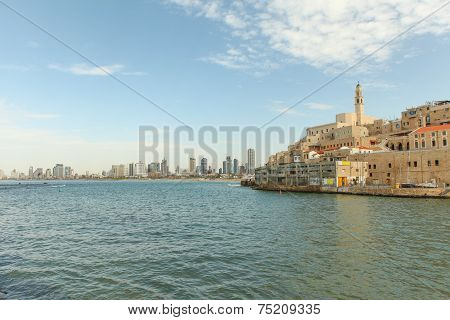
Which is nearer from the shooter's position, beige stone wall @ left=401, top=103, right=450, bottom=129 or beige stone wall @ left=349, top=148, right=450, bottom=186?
beige stone wall @ left=349, top=148, right=450, bottom=186

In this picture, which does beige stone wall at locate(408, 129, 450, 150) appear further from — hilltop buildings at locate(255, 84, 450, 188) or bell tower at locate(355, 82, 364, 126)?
bell tower at locate(355, 82, 364, 126)

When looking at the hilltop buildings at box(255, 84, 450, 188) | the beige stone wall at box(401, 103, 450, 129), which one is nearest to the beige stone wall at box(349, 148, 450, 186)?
the hilltop buildings at box(255, 84, 450, 188)

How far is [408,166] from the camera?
205 feet

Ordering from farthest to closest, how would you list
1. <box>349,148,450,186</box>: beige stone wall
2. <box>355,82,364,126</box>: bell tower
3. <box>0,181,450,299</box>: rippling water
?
<box>355,82,364,126</box>: bell tower → <box>349,148,450,186</box>: beige stone wall → <box>0,181,450,299</box>: rippling water

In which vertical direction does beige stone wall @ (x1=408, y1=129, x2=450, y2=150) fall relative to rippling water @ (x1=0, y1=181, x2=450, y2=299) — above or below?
above

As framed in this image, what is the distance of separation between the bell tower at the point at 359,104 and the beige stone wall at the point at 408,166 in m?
33.0

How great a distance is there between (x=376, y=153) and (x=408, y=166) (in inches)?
314

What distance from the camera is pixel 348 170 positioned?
68.6 meters

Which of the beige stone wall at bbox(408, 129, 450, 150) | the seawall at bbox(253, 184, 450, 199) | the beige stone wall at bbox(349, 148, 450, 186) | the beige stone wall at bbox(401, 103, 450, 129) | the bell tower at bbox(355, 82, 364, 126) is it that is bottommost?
the seawall at bbox(253, 184, 450, 199)

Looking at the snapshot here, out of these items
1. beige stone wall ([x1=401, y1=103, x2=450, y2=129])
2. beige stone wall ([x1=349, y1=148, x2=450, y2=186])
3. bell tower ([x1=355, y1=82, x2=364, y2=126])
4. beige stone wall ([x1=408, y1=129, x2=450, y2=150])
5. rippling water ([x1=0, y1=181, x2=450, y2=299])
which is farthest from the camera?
bell tower ([x1=355, y1=82, x2=364, y2=126])

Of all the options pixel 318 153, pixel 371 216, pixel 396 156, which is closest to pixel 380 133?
pixel 318 153

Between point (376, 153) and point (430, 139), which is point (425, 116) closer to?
point (430, 139)

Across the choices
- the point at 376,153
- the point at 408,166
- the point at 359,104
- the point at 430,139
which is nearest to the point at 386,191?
the point at 408,166

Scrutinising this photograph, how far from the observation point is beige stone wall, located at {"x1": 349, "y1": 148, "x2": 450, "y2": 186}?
57375mm
